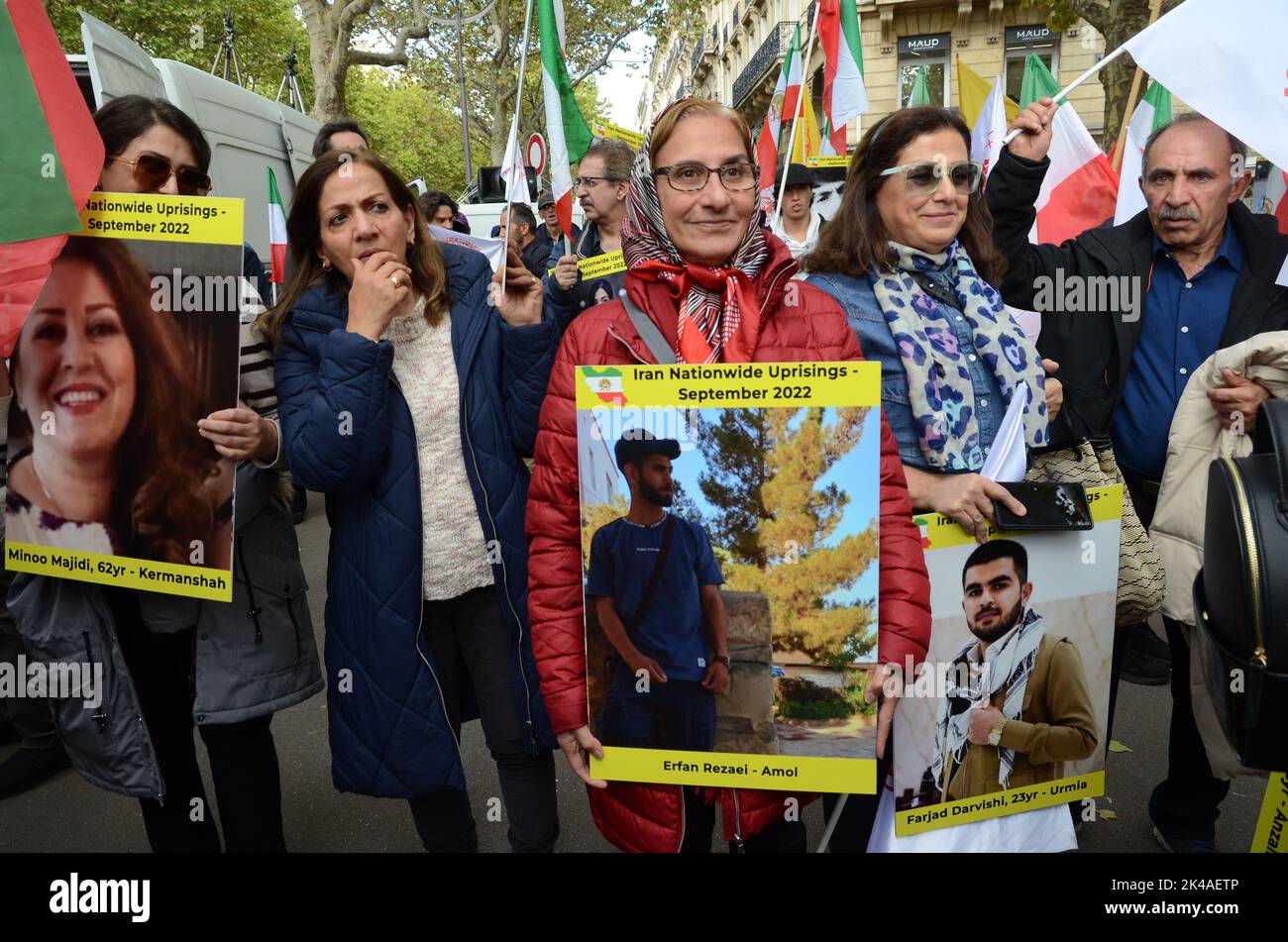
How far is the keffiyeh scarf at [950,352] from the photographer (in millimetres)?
2057

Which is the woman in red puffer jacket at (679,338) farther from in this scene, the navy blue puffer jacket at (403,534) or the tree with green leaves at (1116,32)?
the tree with green leaves at (1116,32)

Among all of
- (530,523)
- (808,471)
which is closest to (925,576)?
(808,471)

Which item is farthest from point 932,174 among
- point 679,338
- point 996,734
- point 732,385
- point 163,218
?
point 163,218

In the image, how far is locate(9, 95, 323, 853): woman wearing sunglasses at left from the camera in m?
2.04

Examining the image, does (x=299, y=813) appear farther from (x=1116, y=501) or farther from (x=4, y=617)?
(x=1116, y=501)

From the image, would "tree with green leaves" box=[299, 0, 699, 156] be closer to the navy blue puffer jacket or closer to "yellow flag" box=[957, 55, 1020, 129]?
"yellow flag" box=[957, 55, 1020, 129]

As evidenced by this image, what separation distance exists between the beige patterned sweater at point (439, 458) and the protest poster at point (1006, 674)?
112cm

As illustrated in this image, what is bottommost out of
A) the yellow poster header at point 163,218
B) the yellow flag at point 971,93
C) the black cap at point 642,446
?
the black cap at point 642,446

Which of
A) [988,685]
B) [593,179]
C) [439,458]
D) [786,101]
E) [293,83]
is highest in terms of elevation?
[293,83]

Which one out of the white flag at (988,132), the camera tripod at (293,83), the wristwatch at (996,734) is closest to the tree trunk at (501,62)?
the camera tripod at (293,83)

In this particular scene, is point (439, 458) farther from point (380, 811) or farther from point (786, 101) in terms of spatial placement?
point (786, 101)

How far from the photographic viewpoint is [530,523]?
1888mm

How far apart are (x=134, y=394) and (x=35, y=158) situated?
540 mm

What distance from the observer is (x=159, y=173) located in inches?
87.0
